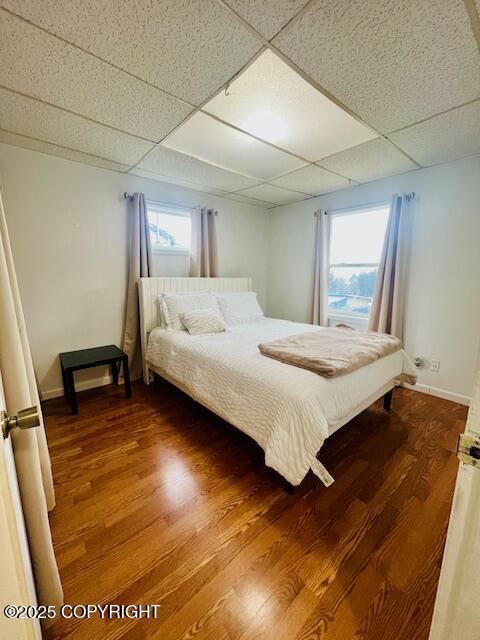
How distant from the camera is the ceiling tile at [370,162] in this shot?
2.26 metres

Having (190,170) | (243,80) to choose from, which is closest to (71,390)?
(190,170)

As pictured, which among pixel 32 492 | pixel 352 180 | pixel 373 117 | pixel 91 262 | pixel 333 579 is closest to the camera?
pixel 32 492

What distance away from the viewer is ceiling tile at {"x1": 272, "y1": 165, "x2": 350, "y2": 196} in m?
2.78

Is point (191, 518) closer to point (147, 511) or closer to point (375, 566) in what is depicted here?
point (147, 511)

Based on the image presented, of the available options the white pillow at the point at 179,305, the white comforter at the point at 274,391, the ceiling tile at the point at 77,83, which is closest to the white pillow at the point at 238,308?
the white pillow at the point at 179,305

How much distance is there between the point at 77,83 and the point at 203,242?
6.64ft

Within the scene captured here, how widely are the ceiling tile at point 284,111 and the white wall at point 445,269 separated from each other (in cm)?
106

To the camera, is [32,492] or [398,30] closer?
[32,492]

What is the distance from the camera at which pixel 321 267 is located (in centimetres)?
353

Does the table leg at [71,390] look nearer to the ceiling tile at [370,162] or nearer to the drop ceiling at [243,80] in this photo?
the drop ceiling at [243,80]

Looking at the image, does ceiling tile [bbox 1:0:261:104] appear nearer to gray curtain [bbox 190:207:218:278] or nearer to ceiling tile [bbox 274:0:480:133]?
ceiling tile [bbox 274:0:480:133]

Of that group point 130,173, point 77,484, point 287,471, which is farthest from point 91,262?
point 287,471

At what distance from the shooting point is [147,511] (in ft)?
4.68

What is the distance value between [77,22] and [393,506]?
281cm
